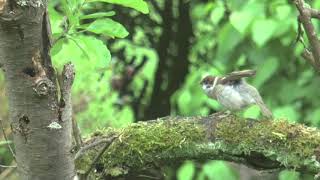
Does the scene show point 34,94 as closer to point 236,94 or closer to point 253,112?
point 236,94

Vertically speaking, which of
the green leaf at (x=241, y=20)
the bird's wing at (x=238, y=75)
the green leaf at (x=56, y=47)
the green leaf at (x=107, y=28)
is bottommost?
the bird's wing at (x=238, y=75)

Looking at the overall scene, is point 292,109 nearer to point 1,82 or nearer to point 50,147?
point 1,82

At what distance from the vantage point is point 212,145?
137 centimetres

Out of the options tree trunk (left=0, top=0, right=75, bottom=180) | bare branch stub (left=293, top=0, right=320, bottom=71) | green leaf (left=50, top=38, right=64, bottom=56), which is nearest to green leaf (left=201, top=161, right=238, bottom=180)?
bare branch stub (left=293, top=0, right=320, bottom=71)

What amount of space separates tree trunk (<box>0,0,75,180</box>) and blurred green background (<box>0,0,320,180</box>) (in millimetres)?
184

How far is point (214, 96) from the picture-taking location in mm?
2273

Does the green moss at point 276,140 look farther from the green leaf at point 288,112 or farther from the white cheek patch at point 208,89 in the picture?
the green leaf at point 288,112

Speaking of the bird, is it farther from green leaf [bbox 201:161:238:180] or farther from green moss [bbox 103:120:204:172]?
green moss [bbox 103:120:204:172]

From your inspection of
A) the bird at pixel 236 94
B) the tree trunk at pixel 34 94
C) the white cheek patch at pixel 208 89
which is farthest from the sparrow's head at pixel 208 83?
the tree trunk at pixel 34 94

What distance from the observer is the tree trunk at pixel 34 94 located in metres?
0.88

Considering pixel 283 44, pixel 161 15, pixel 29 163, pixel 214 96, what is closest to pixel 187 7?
pixel 161 15

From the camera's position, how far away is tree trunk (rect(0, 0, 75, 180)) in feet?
2.88

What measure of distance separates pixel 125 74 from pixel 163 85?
0.28m

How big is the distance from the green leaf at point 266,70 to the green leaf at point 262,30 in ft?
0.70
